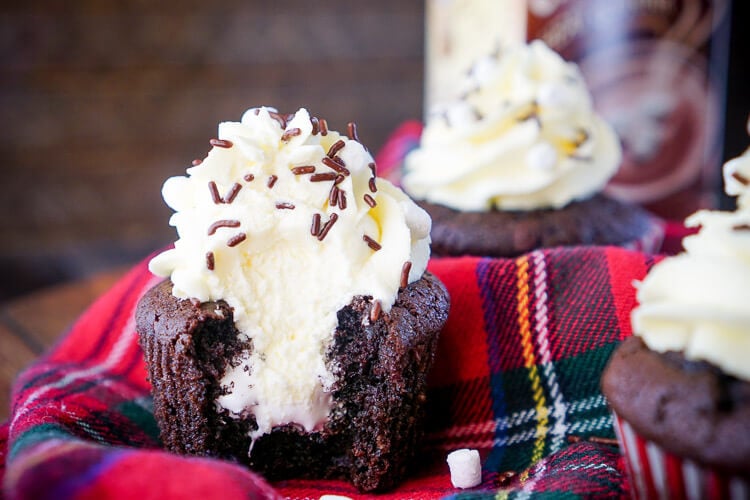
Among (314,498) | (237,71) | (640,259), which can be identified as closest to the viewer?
(314,498)

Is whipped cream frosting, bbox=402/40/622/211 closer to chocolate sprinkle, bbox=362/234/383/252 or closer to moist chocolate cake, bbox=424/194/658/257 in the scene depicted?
moist chocolate cake, bbox=424/194/658/257

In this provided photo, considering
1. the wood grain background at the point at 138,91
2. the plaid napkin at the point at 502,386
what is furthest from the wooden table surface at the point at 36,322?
the wood grain background at the point at 138,91

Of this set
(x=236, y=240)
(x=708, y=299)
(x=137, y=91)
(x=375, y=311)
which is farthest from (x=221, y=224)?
(x=137, y=91)

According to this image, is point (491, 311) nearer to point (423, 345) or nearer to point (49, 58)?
point (423, 345)

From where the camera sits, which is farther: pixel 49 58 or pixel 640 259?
pixel 49 58

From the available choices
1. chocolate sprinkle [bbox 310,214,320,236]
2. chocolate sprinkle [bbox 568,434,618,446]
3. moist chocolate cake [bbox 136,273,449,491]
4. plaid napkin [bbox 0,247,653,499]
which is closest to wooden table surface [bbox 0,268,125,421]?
plaid napkin [bbox 0,247,653,499]

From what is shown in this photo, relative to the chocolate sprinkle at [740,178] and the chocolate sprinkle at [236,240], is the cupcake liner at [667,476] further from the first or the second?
the chocolate sprinkle at [236,240]

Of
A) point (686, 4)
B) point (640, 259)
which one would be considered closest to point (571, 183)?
point (640, 259)
